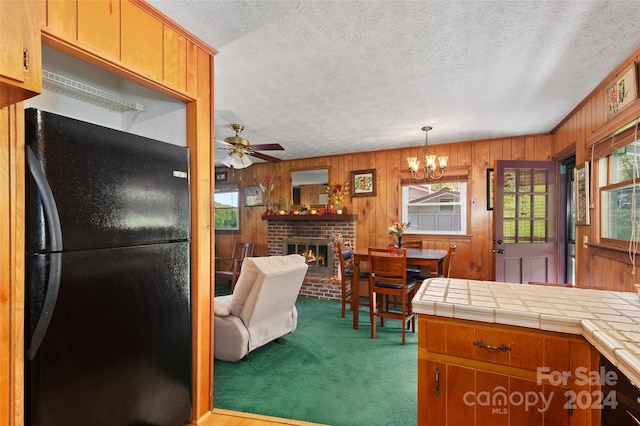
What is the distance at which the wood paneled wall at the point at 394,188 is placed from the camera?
4293mm

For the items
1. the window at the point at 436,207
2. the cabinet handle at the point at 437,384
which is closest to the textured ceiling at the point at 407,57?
the window at the point at 436,207

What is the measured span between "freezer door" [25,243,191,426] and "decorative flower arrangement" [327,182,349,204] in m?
3.54

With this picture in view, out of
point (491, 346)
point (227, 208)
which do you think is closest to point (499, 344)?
point (491, 346)

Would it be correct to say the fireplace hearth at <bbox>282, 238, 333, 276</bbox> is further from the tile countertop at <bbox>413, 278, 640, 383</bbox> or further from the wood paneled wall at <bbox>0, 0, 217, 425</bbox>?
the tile countertop at <bbox>413, 278, 640, 383</bbox>

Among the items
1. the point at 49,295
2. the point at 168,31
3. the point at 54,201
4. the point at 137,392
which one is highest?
the point at 168,31

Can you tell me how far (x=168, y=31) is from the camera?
5.46 feet

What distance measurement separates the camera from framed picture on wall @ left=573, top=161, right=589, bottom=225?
114 inches

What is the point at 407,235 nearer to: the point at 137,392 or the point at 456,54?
the point at 456,54

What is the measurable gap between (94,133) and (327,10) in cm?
129

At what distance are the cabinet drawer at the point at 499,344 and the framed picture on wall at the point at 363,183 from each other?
3.81 meters

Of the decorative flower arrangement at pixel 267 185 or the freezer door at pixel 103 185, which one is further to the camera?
the decorative flower arrangement at pixel 267 185

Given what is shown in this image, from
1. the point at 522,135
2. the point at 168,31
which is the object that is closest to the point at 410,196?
the point at 522,135

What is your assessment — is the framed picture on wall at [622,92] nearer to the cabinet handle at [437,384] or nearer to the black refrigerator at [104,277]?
the cabinet handle at [437,384]

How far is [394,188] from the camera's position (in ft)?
16.0
